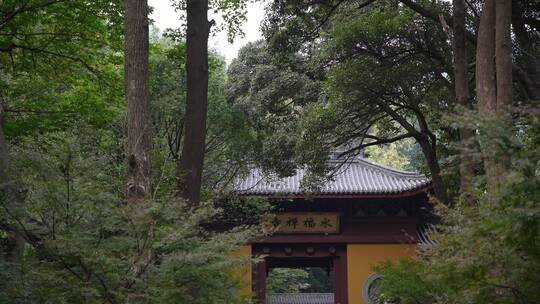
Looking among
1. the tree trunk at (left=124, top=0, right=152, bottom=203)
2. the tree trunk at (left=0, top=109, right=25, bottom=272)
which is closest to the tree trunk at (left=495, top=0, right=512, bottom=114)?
Result: the tree trunk at (left=124, top=0, right=152, bottom=203)

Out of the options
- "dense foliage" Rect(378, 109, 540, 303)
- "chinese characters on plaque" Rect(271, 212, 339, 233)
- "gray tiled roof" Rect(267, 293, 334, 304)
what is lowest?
"gray tiled roof" Rect(267, 293, 334, 304)

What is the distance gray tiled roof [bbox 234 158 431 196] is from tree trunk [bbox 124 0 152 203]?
713 cm

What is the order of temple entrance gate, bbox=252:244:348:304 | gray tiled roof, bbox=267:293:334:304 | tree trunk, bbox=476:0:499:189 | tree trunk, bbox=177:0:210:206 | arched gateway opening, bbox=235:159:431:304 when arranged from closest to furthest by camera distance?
tree trunk, bbox=476:0:499:189
tree trunk, bbox=177:0:210:206
arched gateway opening, bbox=235:159:431:304
temple entrance gate, bbox=252:244:348:304
gray tiled roof, bbox=267:293:334:304

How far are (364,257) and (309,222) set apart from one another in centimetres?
139

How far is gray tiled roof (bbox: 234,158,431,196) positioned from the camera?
14844mm

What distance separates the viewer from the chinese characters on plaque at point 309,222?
15.7 meters

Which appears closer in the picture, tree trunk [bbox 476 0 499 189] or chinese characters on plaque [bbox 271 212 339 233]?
tree trunk [bbox 476 0 499 189]

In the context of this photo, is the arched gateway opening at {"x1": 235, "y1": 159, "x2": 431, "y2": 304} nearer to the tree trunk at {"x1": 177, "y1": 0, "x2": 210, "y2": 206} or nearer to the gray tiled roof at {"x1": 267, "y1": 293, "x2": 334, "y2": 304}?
the tree trunk at {"x1": 177, "y1": 0, "x2": 210, "y2": 206}

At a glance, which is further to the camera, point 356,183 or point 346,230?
point 356,183

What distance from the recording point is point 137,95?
7.01 meters

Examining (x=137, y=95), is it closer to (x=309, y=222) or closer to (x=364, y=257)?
(x=309, y=222)

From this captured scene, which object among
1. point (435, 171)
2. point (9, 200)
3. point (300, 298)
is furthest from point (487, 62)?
point (300, 298)

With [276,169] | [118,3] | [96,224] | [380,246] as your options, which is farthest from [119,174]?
[380,246]

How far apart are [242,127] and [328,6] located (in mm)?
3338
